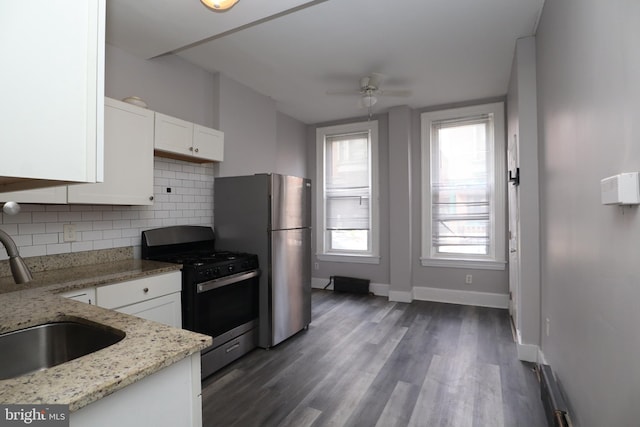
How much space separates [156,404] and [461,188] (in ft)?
14.5

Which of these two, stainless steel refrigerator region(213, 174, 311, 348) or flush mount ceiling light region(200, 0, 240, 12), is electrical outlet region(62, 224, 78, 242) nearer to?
stainless steel refrigerator region(213, 174, 311, 348)

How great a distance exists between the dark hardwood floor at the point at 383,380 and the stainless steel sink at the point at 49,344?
3.82ft

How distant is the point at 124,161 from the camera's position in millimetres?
2359

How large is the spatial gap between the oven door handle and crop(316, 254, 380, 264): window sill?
243cm

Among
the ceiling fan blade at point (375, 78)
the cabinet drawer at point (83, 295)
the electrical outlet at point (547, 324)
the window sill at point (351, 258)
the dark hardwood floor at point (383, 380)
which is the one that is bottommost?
the dark hardwood floor at point (383, 380)

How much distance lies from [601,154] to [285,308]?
2.61m

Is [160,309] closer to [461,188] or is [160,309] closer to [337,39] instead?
[337,39]

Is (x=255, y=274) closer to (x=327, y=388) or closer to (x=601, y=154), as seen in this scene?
(x=327, y=388)

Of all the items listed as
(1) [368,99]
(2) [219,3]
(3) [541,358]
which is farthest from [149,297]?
(3) [541,358]

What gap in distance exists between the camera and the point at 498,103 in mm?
4207

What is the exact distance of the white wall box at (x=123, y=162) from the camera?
219cm

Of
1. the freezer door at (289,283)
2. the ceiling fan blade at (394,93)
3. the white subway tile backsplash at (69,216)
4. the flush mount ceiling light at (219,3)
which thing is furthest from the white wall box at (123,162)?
the ceiling fan blade at (394,93)

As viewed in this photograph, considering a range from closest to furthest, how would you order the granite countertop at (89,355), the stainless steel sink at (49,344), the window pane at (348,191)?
1. the granite countertop at (89,355)
2. the stainless steel sink at (49,344)
3. the window pane at (348,191)

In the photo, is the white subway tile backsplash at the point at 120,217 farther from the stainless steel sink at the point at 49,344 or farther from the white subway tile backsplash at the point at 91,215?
the stainless steel sink at the point at 49,344
